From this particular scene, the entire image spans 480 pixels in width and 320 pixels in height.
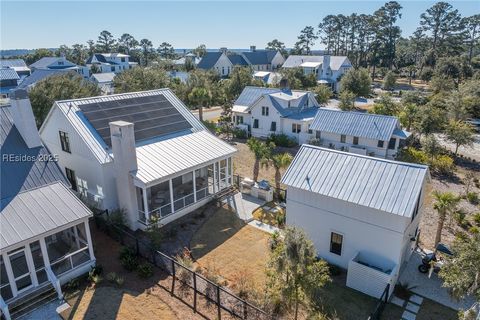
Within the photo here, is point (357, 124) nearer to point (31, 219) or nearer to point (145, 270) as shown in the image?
point (145, 270)

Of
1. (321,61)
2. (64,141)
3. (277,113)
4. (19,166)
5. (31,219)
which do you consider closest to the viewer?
(31,219)

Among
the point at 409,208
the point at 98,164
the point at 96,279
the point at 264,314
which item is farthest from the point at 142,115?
the point at 409,208

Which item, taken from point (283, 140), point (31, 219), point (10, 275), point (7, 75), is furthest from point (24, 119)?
point (7, 75)

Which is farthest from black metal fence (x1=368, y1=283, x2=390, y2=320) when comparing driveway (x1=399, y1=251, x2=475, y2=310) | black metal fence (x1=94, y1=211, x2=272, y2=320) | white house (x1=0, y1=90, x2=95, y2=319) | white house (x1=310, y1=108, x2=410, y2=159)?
white house (x1=310, y1=108, x2=410, y2=159)

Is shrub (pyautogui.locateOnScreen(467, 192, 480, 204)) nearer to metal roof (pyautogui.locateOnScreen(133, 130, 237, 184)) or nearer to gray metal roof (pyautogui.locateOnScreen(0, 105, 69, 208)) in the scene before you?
metal roof (pyautogui.locateOnScreen(133, 130, 237, 184))

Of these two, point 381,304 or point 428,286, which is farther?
point 428,286

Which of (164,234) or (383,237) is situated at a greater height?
(383,237)

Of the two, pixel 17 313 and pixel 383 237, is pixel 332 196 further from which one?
pixel 17 313
